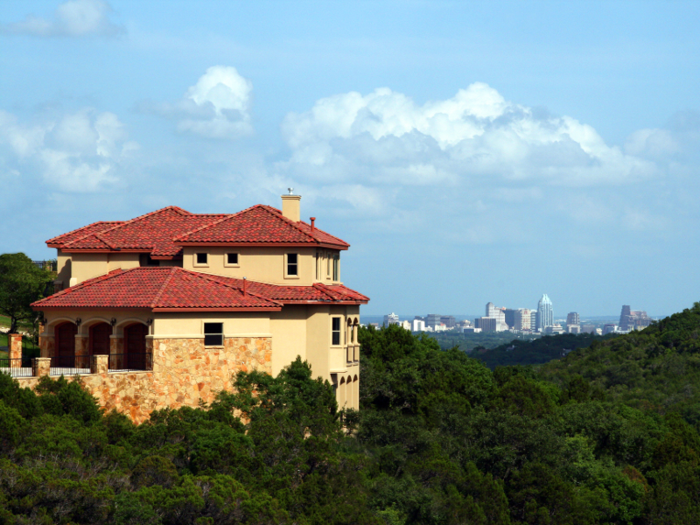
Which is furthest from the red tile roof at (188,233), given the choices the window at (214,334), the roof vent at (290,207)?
the window at (214,334)

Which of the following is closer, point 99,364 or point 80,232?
point 99,364

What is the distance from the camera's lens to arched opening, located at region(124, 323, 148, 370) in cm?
4453

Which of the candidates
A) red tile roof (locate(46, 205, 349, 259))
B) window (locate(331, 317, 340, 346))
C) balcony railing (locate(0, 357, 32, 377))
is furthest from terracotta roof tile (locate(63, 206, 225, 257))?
window (locate(331, 317, 340, 346))

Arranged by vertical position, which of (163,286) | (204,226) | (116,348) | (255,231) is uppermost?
(204,226)

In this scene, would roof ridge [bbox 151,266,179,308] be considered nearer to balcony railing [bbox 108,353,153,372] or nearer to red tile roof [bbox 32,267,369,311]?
red tile roof [bbox 32,267,369,311]

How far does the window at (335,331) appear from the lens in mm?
47531

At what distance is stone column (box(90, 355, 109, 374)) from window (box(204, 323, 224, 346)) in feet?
16.1

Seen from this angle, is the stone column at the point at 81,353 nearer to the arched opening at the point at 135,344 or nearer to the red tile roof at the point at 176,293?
the red tile roof at the point at 176,293

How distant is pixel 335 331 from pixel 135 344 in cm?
980

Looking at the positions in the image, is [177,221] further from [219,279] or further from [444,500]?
[444,500]

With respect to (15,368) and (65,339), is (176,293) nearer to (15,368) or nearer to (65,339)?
(65,339)

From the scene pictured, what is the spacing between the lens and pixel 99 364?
40.4 metres

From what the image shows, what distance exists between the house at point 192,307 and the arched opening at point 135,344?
0.05 m

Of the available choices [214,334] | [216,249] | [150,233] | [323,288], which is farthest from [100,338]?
[323,288]
